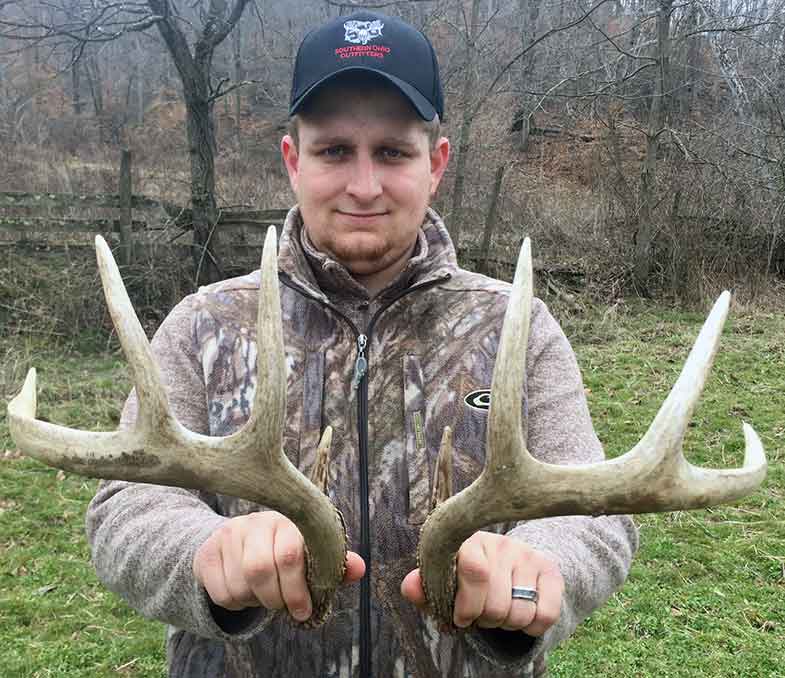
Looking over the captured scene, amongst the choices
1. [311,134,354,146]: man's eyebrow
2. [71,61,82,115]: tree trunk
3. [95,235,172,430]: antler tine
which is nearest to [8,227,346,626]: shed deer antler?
[95,235,172,430]: antler tine

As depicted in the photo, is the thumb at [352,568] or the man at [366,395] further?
the man at [366,395]

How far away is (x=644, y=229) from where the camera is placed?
1220 centimetres

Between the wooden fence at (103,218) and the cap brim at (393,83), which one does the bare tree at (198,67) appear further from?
the cap brim at (393,83)

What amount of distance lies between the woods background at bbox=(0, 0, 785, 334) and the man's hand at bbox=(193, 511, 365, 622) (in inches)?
332

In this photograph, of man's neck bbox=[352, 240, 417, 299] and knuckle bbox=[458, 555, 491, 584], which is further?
man's neck bbox=[352, 240, 417, 299]

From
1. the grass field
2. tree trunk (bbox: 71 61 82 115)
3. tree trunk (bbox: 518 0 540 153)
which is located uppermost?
A: tree trunk (bbox: 518 0 540 153)

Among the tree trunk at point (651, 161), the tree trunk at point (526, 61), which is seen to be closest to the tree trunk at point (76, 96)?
the tree trunk at point (526, 61)

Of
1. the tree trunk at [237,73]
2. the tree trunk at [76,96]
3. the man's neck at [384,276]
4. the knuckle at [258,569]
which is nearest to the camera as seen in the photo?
the knuckle at [258,569]

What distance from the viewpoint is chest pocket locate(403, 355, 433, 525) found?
72.4 inches

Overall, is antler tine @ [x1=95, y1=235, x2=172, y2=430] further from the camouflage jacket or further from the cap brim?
the cap brim

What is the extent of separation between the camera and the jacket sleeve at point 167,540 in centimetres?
158

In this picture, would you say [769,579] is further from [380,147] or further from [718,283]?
[718,283]

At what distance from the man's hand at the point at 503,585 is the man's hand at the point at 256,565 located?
323mm

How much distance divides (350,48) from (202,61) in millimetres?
9540
